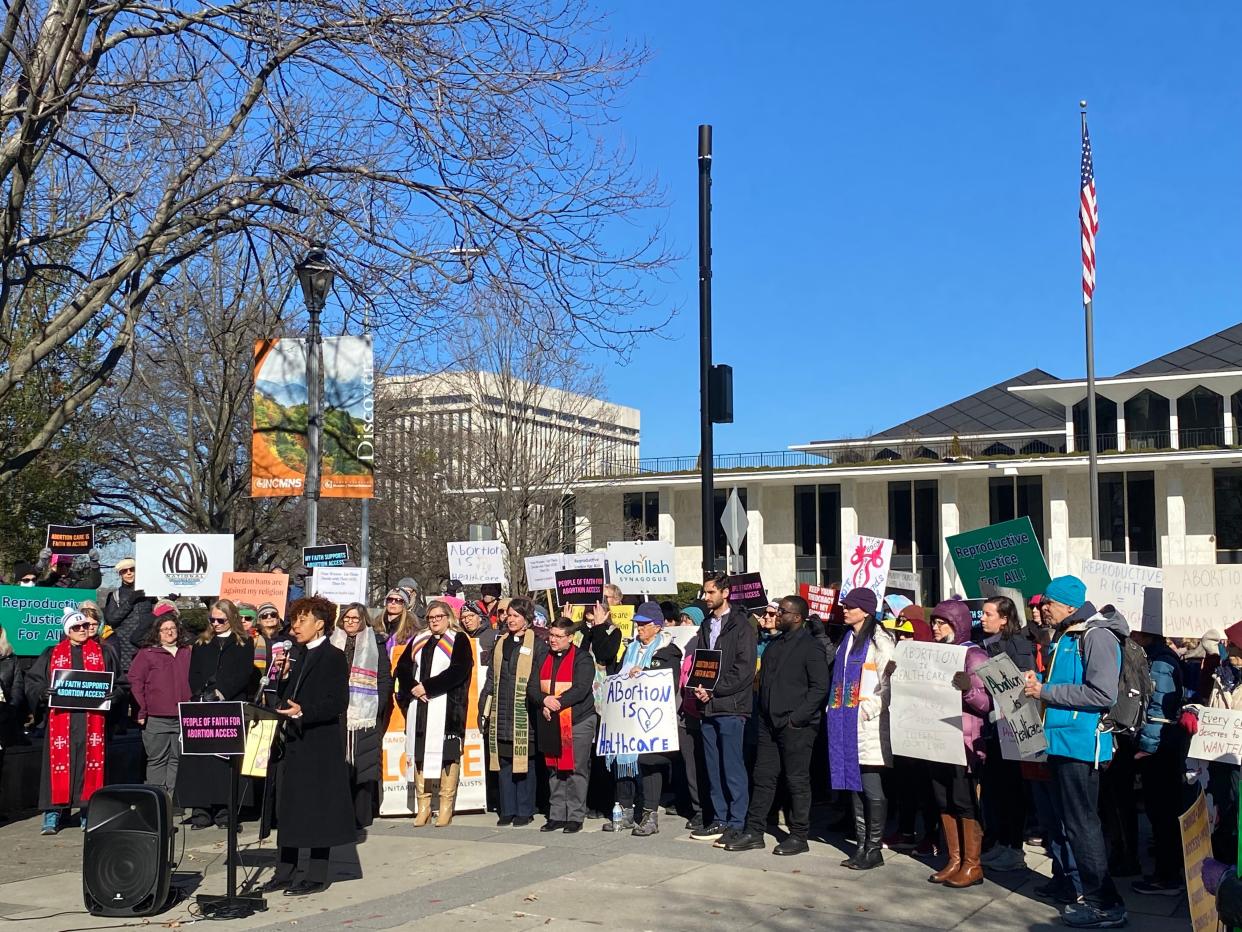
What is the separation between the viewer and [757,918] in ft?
26.4

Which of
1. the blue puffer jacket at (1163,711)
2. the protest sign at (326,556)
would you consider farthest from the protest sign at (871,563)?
the protest sign at (326,556)

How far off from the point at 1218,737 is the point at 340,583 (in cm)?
904

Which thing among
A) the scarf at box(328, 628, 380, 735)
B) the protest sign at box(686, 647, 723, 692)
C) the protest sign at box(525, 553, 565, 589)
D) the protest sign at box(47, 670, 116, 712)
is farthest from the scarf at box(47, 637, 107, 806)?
the protest sign at box(686, 647, 723, 692)

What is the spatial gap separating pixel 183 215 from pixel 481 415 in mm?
26520

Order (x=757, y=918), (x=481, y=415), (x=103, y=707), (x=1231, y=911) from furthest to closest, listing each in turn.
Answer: (x=481, y=415) < (x=103, y=707) < (x=757, y=918) < (x=1231, y=911)

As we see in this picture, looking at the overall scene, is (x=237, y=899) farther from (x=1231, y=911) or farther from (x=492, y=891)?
(x=1231, y=911)

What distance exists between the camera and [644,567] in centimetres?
1664

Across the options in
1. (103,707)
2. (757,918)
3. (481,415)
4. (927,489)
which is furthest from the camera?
(927,489)

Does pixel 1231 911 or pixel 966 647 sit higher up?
pixel 966 647

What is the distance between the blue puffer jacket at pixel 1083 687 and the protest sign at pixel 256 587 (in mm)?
8412

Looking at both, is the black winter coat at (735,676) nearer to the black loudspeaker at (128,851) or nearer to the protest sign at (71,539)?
the black loudspeaker at (128,851)

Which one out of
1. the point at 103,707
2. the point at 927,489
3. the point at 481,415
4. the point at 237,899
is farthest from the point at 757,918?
the point at 927,489

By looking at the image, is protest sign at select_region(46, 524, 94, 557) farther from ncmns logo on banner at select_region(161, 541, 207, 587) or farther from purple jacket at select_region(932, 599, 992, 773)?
purple jacket at select_region(932, 599, 992, 773)

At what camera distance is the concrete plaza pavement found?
802 centimetres
